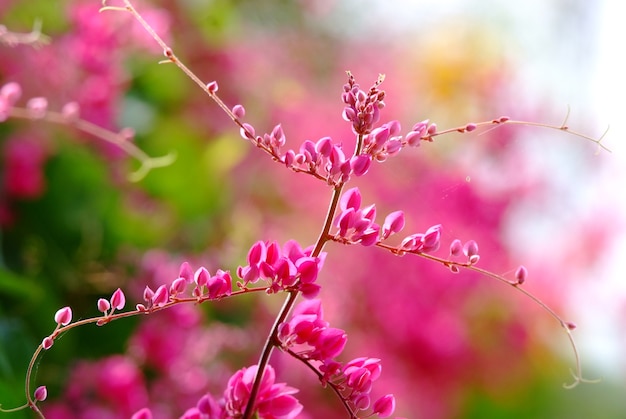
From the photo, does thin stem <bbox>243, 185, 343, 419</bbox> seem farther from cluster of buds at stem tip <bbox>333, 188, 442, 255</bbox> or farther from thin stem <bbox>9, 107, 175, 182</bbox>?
thin stem <bbox>9, 107, 175, 182</bbox>

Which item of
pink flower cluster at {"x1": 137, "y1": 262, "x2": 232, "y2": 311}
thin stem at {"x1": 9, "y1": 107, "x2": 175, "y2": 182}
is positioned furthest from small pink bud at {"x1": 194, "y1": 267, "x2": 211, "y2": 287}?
thin stem at {"x1": 9, "y1": 107, "x2": 175, "y2": 182}

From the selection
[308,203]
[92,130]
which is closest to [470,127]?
[92,130]

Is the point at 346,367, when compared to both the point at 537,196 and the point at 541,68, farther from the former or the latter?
the point at 541,68

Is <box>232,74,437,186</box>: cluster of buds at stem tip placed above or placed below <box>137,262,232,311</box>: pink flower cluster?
above

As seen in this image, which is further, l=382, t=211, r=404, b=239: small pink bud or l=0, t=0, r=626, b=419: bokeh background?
l=0, t=0, r=626, b=419: bokeh background

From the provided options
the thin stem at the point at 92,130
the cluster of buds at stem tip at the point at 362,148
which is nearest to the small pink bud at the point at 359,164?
the cluster of buds at stem tip at the point at 362,148

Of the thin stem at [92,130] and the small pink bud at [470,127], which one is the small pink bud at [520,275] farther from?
the thin stem at [92,130]

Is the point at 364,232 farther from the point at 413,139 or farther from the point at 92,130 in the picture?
the point at 92,130
